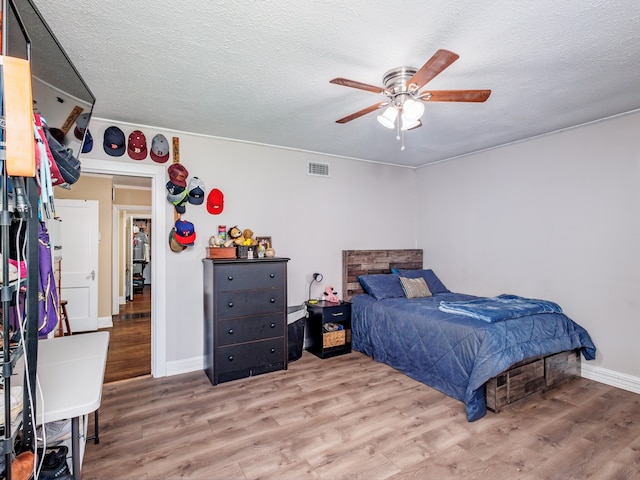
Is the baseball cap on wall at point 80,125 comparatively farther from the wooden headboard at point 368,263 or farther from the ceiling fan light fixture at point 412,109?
the wooden headboard at point 368,263

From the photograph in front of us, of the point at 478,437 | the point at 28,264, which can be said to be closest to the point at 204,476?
the point at 28,264

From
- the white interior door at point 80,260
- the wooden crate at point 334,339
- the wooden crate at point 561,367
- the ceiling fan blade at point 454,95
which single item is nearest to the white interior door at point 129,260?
the white interior door at point 80,260

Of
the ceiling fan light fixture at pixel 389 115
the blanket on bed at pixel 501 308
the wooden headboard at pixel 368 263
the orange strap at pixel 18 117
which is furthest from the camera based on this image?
the wooden headboard at pixel 368 263

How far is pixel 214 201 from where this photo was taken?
356 cm

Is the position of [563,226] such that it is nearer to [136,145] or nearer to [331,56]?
[331,56]

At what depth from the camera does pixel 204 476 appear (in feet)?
6.39

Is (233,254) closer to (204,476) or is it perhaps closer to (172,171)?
(172,171)

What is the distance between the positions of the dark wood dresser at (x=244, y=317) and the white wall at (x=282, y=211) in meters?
0.29

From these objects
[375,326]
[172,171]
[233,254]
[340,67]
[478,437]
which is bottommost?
[478,437]

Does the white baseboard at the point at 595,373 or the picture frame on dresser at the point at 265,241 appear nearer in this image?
the white baseboard at the point at 595,373

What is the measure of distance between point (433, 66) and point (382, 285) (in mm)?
2905

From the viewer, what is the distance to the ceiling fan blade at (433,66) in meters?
1.57

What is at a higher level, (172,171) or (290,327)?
(172,171)

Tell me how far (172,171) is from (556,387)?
4176 millimetres
